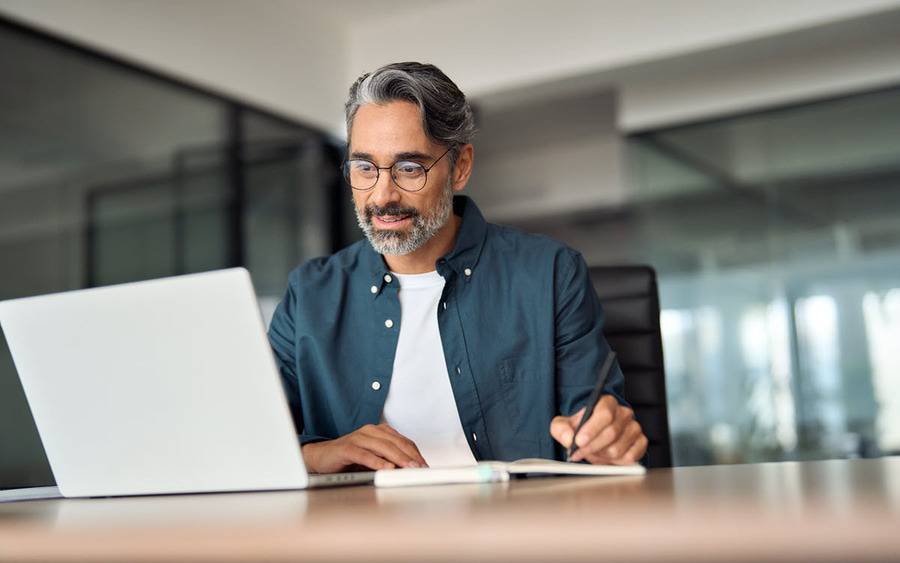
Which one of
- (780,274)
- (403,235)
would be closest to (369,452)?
(403,235)

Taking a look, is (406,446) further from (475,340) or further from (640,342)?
(640,342)

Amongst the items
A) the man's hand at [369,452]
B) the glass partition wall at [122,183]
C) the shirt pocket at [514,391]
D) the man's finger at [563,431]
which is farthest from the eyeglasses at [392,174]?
the glass partition wall at [122,183]

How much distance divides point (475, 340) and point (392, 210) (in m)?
0.30

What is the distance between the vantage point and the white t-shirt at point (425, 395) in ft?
5.57

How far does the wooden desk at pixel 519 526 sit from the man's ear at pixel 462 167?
123 centimetres

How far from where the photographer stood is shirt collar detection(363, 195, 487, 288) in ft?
6.00

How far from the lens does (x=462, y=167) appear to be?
2018 millimetres

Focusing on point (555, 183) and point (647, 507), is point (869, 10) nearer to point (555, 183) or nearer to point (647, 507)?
point (555, 183)

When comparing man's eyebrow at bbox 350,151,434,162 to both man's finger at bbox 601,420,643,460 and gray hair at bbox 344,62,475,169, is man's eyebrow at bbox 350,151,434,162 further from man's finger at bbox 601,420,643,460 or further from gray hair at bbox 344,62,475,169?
man's finger at bbox 601,420,643,460

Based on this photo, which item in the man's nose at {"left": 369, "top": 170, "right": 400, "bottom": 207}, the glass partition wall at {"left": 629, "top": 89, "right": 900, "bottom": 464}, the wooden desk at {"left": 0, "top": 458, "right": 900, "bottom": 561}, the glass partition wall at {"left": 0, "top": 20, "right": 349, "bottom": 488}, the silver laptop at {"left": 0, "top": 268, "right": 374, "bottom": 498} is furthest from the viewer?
the glass partition wall at {"left": 629, "top": 89, "right": 900, "bottom": 464}

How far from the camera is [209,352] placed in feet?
3.03

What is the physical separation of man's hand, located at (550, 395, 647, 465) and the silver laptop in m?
0.31

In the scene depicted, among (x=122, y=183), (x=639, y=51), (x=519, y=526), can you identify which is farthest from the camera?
(x=639, y=51)

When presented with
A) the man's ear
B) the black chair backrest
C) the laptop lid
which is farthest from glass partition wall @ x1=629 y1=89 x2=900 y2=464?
the laptop lid
